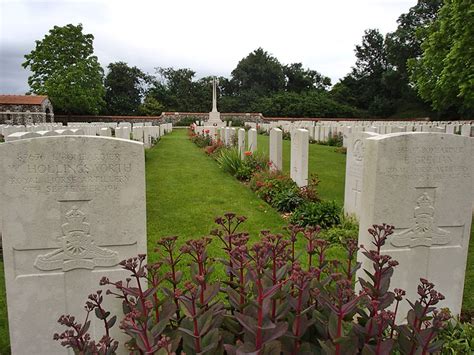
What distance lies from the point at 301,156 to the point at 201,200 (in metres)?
2.06

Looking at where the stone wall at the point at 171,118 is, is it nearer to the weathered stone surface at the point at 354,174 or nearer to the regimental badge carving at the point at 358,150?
the weathered stone surface at the point at 354,174

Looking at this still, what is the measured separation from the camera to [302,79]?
54312mm

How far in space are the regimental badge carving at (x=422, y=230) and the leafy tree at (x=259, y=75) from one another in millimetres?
51931

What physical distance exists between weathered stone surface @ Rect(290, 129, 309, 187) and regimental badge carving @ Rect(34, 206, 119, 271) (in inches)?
201

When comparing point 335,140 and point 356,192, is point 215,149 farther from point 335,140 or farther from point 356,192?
point 356,192

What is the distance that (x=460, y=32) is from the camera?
1527 cm

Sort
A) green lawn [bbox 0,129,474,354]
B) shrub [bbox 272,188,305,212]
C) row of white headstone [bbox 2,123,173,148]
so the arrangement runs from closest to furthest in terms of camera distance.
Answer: green lawn [bbox 0,129,474,354] → row of white headstone [bbox 2,123,173,148] → shrub [bbox 272,188,305,212]

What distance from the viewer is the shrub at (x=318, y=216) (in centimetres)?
575

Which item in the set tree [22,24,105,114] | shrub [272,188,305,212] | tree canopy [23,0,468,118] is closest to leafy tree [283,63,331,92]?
tree canopy [23,0,468,118]

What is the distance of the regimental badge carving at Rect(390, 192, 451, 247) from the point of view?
301 centimetres

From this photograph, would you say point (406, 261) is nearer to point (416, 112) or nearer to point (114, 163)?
point (114, 163)

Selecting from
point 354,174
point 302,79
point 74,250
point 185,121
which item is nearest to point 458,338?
point 74,250

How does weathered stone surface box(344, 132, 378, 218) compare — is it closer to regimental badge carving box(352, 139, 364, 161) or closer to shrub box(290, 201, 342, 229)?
regimental badge carving box(352, 139, 364, 161)

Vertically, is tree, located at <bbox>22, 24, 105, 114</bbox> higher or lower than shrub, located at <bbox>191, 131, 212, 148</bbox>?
higher
